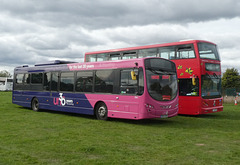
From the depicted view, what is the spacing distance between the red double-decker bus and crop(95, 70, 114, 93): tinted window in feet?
13.9

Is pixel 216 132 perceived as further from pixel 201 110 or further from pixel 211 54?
pixel 211 54

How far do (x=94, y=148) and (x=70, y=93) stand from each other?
8739mm

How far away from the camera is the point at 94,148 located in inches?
284

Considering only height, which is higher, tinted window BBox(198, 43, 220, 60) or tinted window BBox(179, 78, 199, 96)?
tinted window BBox(198, 43, 220, 60)

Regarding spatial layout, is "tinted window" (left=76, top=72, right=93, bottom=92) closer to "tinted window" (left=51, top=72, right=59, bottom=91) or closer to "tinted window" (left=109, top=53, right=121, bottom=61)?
"tinted window" (left=51, top=72, right=59, bottom=91)

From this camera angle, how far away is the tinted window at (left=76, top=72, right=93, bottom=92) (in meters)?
14.5

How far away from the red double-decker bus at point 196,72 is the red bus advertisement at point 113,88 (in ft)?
7.95

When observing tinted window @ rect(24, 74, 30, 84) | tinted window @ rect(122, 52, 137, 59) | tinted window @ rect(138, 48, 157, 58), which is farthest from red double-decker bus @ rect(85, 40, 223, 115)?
tinted window @ rect(24, 74, 30, 84)

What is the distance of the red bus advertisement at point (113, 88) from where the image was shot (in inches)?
471

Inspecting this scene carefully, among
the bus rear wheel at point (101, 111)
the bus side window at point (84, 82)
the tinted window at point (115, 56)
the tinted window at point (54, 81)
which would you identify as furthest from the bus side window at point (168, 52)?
the tinted window at point (54, 81)

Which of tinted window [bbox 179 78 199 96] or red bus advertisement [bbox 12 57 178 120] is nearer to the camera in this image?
red bus advertisement [bbox 12 57 178 120]

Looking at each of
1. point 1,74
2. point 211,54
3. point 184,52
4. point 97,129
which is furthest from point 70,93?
point 1,74

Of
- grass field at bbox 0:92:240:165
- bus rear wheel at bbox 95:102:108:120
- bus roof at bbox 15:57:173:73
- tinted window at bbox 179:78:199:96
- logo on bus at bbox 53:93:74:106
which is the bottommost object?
grass field at bbox 0:92:240:165

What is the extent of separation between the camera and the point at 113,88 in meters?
13.1
